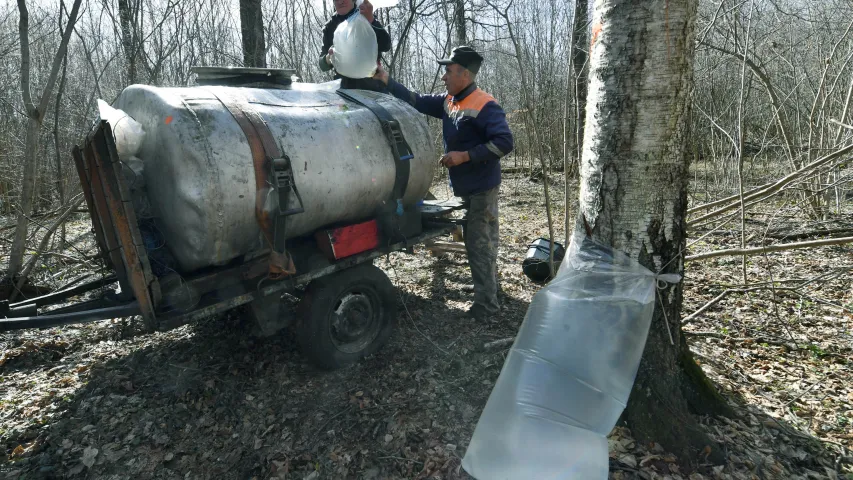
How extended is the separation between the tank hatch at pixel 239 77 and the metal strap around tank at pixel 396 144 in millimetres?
505

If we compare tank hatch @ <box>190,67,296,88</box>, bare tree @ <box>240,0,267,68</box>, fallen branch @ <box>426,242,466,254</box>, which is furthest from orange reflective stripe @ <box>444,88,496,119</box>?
bare tree @ <box>240,0,267,68</box>

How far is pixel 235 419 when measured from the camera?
10.3 feet

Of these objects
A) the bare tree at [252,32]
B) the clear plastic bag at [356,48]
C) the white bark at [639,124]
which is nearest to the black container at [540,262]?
the clear plastic bag at [356,48]

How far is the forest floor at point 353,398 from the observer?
107 inches

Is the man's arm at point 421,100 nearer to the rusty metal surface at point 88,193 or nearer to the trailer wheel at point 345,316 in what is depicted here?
the trailer wheel at point 345,316

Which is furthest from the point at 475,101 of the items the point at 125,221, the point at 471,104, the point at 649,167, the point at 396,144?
the point at 125,221

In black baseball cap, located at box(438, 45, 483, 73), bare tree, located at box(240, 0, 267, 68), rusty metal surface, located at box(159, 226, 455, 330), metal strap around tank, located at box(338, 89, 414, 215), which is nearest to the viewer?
rusty metal surface, located at box(159, 226, 455, 330)

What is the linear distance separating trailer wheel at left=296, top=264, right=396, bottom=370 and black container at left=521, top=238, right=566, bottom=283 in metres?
1.83

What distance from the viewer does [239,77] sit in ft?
12.2

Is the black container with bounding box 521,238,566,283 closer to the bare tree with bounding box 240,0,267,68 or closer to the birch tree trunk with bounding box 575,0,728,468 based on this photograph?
the birch tree trunk with bounding box 575,0,728,468

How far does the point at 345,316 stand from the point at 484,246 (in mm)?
1443

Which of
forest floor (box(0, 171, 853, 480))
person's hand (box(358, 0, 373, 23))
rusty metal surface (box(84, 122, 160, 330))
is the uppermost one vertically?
person's hand (box(358, 0, 373, 23))

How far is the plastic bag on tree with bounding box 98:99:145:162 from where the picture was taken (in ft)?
9.46

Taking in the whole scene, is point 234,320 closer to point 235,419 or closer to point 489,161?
point 235,419
